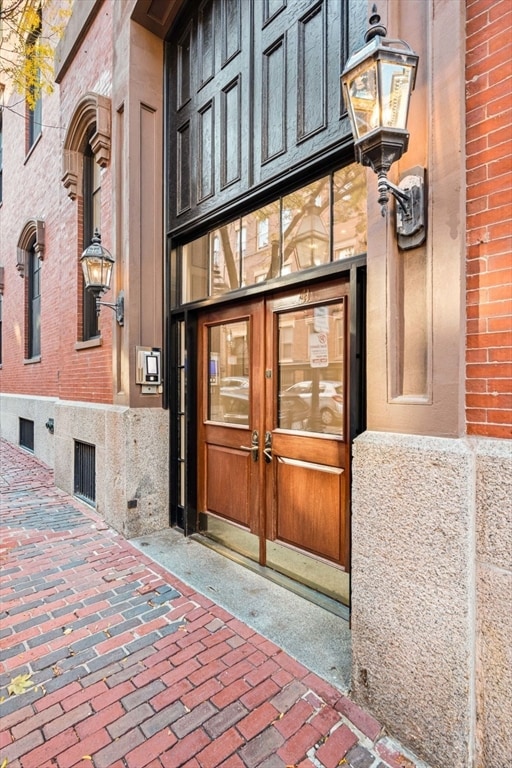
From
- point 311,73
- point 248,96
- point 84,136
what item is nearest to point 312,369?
point 311,73

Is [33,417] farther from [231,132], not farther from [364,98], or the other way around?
[364,98]

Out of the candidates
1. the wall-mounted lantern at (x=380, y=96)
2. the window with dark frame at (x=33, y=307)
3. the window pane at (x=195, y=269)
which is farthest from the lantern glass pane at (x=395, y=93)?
the window with dark frame at (x=33, y=307)

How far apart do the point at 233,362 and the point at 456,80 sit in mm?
2892

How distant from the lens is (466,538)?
71.3 inches

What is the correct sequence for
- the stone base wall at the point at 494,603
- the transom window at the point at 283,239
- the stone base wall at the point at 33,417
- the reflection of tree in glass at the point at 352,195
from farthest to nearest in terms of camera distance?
the stone base wall at the point at 33,417 → the transom window at the point at 283,239 → the reflection of tree in glass at the point at 352,195 → the stone base wall at the point at 494,603

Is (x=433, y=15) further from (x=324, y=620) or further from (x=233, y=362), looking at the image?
(x=324, y=620)

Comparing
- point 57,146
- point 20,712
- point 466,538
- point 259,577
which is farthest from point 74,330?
point 466,538

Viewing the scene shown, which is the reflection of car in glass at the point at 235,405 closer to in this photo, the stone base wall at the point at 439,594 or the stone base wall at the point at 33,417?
the stone base wall at the point at 439,594

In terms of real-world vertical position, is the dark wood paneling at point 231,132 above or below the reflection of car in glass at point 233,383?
above

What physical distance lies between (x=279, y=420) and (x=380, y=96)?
98.2 inches

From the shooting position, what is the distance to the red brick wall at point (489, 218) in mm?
1815

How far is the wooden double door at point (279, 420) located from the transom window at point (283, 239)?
26 centimetres

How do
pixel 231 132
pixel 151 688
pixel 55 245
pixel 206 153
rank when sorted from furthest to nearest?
pixel 55 245, pixel 206 153, pixel 231 132, pixel 151 688

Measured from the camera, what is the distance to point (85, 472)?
5.88 meters
